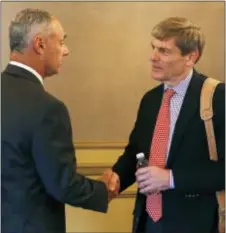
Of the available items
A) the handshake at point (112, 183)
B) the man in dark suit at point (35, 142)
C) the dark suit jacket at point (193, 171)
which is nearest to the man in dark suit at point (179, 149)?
the dark suit jacket at point (193, 171)

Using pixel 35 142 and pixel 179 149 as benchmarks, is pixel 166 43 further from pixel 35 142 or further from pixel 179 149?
pixel 35 142

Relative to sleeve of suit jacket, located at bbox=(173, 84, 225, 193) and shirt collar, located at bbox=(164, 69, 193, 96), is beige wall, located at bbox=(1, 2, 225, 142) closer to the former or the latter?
shirt collar, located at bbox=(164, 69, 193, 96)

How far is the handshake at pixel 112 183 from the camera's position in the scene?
2393mm

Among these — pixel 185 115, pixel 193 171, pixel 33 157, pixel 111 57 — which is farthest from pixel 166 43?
pixel 111 57

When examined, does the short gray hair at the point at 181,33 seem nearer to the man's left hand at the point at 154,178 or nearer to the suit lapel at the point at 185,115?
the suit lapel at the point at 185,115

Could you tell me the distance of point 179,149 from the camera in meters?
2.26

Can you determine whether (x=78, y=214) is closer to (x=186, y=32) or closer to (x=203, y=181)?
(x=203, y=181)

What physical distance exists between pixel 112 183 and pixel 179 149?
381 millimetres

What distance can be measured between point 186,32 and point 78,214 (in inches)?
61.6

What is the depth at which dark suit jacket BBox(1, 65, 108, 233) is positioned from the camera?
1918mm

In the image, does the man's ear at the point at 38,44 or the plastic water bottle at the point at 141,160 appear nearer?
the man's ear at the point at 38,44

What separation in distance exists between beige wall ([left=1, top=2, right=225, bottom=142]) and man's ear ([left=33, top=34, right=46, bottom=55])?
1231mm

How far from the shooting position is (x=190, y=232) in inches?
89.7

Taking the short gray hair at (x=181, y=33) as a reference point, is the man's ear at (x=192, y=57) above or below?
below
